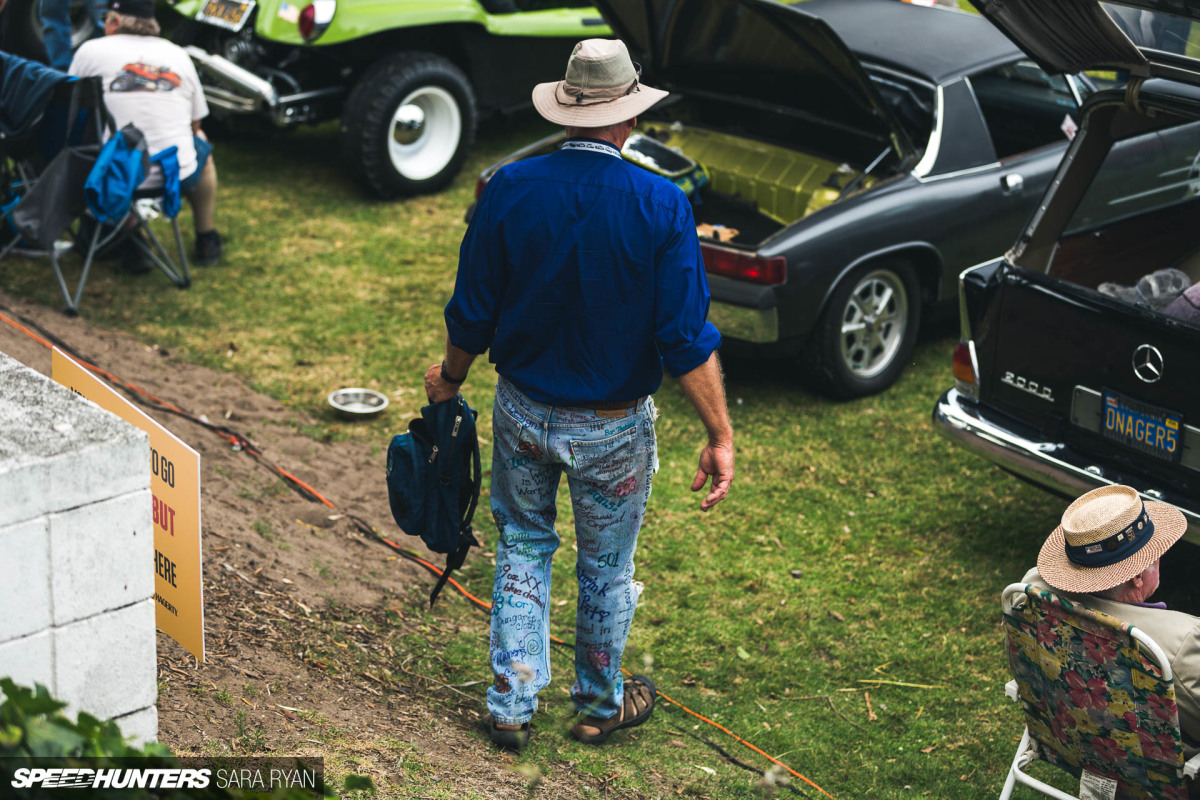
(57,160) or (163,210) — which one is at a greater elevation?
(57,160)

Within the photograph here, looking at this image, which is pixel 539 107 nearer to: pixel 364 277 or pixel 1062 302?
pixel 1062 302

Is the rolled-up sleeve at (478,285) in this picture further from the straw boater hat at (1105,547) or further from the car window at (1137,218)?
the car window at (1137,218)

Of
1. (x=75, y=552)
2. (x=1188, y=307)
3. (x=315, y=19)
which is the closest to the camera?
(x=75, y=552)

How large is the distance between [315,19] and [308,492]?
4171mm

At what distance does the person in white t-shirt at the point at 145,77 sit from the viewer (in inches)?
262

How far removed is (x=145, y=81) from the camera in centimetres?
666

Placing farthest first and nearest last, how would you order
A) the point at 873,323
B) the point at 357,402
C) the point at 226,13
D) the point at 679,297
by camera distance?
the point at 226,13, the point at 873,323, the point at 357,402, the point at 679,297

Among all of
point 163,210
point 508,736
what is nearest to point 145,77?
point 163,210

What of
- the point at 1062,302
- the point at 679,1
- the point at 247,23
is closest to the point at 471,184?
the point at 247,23

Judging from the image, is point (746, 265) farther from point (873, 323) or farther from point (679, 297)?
point (679, 297)

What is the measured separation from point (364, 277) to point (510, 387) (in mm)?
4272

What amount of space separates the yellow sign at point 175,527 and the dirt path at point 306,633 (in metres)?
0.26

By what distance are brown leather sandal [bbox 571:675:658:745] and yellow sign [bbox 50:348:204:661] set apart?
3.85 feet

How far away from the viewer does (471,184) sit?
8961 millimetres
